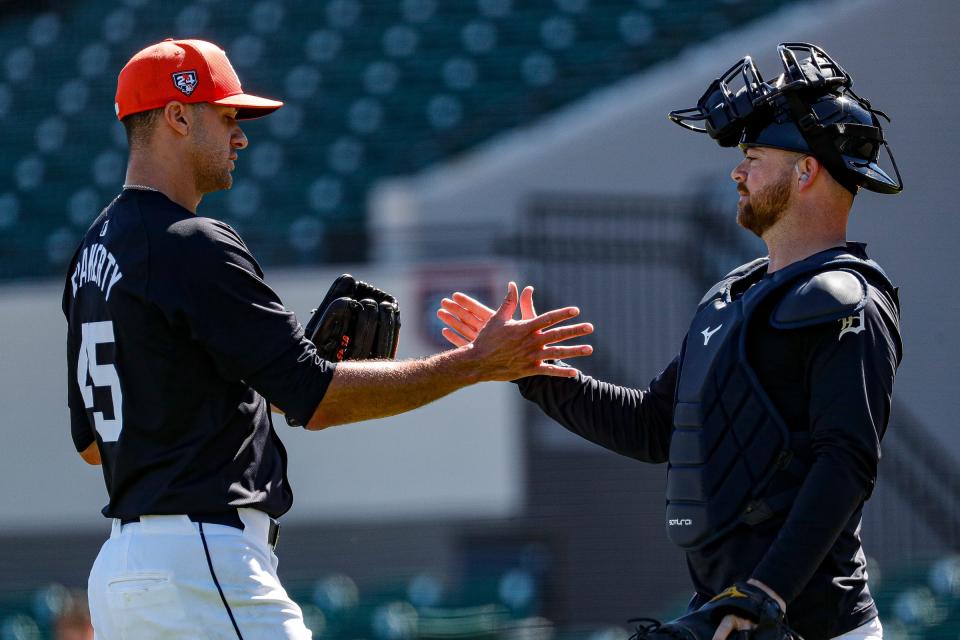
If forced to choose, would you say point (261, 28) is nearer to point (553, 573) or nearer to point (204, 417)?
Result: point (553, 573)

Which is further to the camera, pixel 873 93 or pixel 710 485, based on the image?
pixel 873 93

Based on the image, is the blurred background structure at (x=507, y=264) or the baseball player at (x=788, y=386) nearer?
the baseball player at (x=788, y=386)

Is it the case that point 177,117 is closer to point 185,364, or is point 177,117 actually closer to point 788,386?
point 185,364

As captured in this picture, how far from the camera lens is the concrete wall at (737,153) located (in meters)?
9.49

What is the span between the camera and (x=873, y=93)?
979cm


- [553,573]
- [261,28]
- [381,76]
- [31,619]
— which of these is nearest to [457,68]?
[381,76]

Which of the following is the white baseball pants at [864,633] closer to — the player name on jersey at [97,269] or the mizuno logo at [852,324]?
the mizuno logo at [852,324]

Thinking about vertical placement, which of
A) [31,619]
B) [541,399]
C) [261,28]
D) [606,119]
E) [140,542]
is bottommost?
[31,619]

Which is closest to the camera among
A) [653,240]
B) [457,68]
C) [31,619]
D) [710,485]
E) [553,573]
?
[710,485]

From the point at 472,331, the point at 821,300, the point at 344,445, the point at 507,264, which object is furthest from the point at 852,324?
the point at 344,445

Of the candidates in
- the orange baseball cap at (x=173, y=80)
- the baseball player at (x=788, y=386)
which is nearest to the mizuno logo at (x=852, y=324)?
the baseball player at (x=788, y=386)

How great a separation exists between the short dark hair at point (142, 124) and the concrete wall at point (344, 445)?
4919 mm

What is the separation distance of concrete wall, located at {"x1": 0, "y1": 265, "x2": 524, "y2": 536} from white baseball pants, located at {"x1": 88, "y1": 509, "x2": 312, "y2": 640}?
5.17 meters

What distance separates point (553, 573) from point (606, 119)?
3.60 meters
